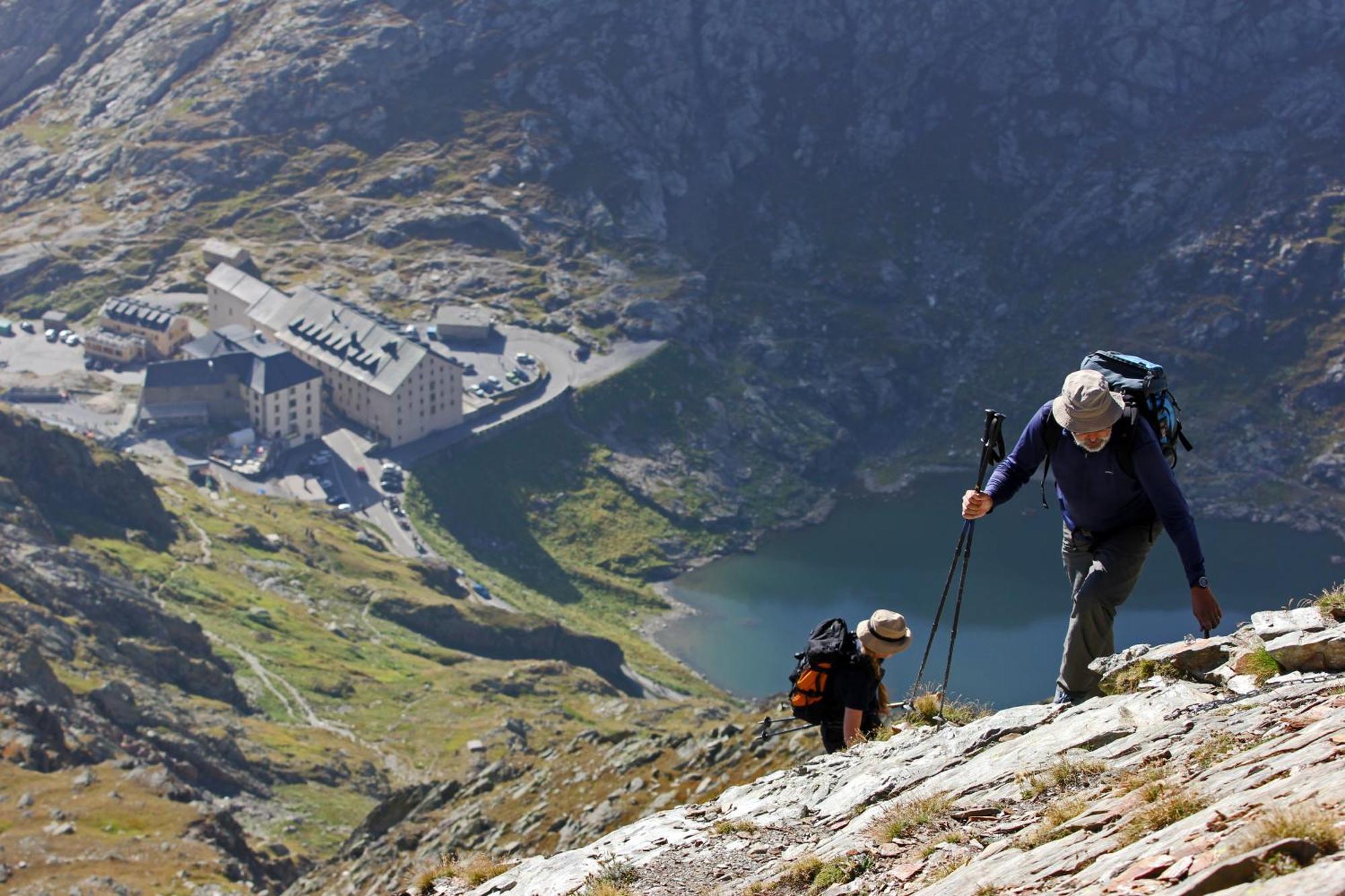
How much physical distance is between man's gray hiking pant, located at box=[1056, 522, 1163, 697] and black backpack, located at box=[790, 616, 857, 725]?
3164 millimetres

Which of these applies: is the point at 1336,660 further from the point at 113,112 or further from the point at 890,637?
the point at 113,112

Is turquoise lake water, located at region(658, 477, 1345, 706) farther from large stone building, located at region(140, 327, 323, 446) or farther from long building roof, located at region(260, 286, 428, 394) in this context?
large stone building, located at region(140, 327, 323, 446)

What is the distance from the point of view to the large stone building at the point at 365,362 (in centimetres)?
12200

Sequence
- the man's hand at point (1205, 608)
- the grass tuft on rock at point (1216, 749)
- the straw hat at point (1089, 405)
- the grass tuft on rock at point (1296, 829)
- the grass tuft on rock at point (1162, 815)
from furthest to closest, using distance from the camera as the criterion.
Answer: the straw hat at point (1089, 405) → the man's hand at point (1205, 608) → the grass tuft on rock at point (1216, 749) → the grass tuft on rock at point (1162, 815) → the grass tuft on rock at point (1296, 829)

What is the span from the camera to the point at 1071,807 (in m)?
13.2

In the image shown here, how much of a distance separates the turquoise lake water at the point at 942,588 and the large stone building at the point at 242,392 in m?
39.2

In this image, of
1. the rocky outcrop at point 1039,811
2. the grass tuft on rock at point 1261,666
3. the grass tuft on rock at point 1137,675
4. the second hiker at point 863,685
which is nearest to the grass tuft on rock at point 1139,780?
the rocky outcrop at point 1039,811

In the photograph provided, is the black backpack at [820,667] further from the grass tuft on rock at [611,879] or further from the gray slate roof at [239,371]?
the gray slate roof at [239,371]

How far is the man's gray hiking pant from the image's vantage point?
634 inches

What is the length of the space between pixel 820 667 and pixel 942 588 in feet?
283

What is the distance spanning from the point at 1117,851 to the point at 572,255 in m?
154

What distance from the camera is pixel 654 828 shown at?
63.1 ft

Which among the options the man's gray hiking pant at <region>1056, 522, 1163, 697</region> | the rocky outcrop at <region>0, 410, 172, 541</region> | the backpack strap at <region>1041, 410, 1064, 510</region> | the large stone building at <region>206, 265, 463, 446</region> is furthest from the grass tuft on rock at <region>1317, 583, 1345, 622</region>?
the large stone building at <region>206, 265, 463, 446</region>

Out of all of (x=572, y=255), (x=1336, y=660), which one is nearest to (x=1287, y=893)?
(x=1336, y=660)
